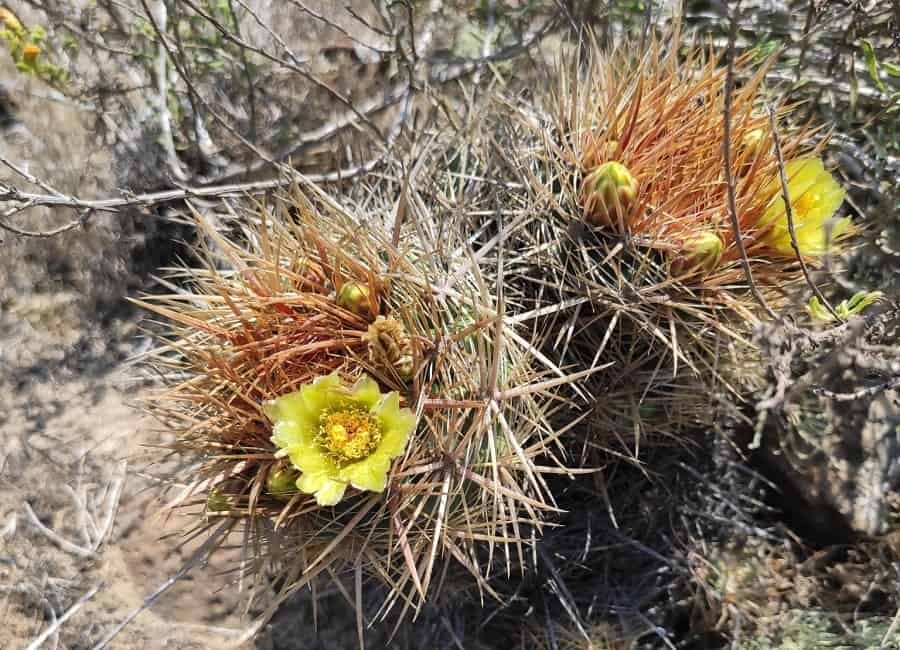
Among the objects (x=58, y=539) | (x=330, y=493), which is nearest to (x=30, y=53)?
(x=58, y=539)

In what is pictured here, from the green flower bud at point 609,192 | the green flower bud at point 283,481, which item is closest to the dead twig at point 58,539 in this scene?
the green flower bud at point 283,481

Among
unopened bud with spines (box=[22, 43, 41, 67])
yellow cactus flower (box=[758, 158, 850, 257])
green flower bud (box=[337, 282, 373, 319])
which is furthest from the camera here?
unopened bud with spines (box=[22, 43, 41, 67])

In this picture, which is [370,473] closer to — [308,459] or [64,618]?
[308,459]

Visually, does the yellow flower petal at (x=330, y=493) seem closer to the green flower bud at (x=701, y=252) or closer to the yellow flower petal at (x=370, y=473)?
the yellow flower petal at (x=370, y=473)

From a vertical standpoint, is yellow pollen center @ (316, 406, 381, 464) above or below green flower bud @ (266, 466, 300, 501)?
above

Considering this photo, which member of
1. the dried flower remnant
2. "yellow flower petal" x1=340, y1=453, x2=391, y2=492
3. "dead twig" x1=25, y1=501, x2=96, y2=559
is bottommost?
"dead twig" x1=25, y1=501, x2=96, y2=559

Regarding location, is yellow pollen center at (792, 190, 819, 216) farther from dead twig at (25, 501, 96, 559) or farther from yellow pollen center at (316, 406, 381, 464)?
dead twig at (25, 501, 96, 559)

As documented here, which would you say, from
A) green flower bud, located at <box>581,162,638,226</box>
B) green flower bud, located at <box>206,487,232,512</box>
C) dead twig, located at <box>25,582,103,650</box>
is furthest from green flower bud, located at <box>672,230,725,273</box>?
dead twig, located at <box>25,582,103,650</box>
